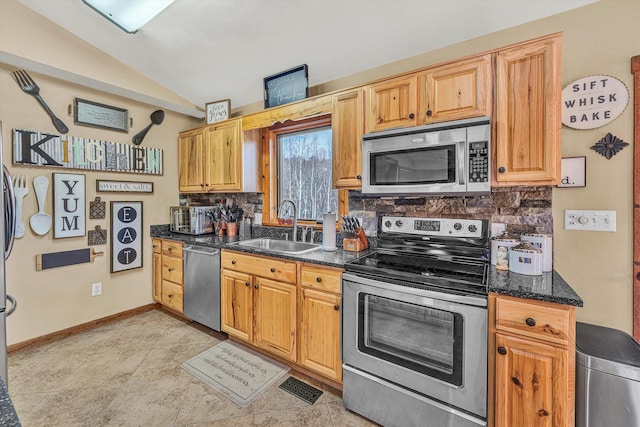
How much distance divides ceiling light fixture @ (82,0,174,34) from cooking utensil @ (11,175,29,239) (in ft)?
5.05

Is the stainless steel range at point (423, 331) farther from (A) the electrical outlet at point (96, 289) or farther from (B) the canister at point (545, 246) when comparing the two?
(A) the electrical outlet at point (96, 289)

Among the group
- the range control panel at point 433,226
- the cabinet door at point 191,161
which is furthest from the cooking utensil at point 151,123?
the range control panel at point 433,226

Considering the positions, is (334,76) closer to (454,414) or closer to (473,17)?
(473,17)

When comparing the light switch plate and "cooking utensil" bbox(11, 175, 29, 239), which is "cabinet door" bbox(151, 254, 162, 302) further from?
the light switch plate

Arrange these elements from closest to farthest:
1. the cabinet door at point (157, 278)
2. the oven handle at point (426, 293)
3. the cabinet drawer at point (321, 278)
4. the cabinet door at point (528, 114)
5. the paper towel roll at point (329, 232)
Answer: the oven handle at point (426, 293), the cabinet door at point (528, 114), the cabinet drawer at point (321, 278), the paper towel roll at point (329, 232), the cabinet door at point (157, 278)

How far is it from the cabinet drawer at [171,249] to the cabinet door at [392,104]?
229 centimetres

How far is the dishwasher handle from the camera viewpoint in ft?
8.60

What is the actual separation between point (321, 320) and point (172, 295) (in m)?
1.98

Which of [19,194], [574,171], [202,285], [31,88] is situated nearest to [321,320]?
[202,285]

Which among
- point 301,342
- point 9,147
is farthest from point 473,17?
point 9,147

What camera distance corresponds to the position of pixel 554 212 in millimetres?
1796

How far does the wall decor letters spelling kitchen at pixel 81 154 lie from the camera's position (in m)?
2.43

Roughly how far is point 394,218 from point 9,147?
3.22m

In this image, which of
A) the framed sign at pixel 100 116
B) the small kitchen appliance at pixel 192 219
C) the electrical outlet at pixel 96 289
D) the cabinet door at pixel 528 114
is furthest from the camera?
the small kitchen appliance at pixel 192 219
